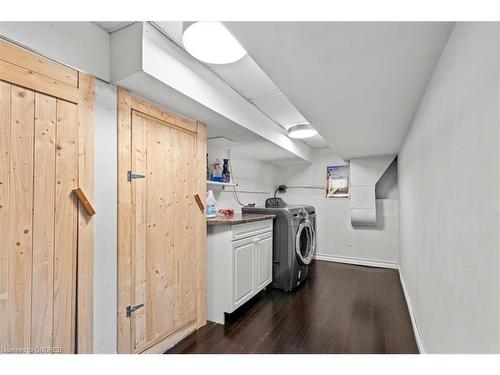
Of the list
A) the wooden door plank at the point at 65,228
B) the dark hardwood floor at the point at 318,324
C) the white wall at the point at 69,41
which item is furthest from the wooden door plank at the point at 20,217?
the dark hardwood floor at the point at 318,324

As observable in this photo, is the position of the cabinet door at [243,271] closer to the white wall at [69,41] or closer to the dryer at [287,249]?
the dryer at [287,249]

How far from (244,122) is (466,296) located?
192cm

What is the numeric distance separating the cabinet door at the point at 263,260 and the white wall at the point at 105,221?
1496 millimetres

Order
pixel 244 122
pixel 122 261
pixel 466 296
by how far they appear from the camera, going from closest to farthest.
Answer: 1. pixel 466 296
2. pixel 122 261
3. pixel 244 122

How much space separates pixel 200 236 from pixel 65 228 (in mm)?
1044

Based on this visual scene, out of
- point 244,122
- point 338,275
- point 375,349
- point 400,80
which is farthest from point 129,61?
point 338,275

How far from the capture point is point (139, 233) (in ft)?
5.19

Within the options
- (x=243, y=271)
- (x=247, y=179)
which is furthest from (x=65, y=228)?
(x=247, y=179)

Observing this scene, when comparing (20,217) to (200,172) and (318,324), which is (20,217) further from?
(318,324)

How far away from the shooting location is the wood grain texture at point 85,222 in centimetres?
128

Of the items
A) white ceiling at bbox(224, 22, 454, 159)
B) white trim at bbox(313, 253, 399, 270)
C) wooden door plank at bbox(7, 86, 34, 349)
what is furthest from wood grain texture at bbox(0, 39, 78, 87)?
white trim at bbox(313, 253, 399, 270)

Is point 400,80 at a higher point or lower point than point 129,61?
lower

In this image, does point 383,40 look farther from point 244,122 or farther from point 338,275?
point 338,275

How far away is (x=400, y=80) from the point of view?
1289 millimetres
